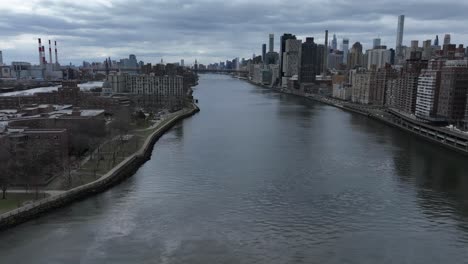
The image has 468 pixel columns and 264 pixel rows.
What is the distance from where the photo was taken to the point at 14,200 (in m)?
6.88

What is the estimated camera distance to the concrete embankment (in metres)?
6.31

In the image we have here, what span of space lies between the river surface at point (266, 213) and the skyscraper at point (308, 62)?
3699cm

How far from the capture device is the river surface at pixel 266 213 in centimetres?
560

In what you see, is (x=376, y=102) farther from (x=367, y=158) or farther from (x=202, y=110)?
(x=367, y=158)

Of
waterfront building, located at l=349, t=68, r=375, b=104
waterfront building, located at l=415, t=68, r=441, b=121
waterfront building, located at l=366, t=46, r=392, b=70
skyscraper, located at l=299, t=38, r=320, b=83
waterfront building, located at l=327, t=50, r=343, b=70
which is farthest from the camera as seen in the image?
waterfront building, located at l=327, t=50, r=343, b=70

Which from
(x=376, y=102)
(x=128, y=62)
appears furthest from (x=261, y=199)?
(x=128, y=62)

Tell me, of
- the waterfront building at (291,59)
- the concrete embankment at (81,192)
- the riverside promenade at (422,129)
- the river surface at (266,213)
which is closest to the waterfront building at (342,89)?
the riverside promenade at (422,129)

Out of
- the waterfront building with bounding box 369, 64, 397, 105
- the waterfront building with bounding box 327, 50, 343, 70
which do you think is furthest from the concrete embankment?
the waterfront building with bounding box 327, 50, 343, 70

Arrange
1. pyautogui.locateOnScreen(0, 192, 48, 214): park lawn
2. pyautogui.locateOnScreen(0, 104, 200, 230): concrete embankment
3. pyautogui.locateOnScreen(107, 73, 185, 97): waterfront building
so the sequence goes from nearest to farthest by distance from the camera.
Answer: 1. pyautogui.locateOnScreen(0, 104, 200, 230): concrete embankment
2. pyautogui.locateOnScreen(0, 192, 48, 214): park lawn
3. pyautogui.locateOnScreen(107, 73, 185, 97): waterfront building

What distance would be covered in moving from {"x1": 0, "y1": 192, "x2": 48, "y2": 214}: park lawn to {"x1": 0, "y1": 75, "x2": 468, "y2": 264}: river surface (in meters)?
0.49

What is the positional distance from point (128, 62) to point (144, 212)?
8956 cm

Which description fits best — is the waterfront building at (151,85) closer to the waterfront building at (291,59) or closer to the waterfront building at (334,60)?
the waterfront building at (291,59)

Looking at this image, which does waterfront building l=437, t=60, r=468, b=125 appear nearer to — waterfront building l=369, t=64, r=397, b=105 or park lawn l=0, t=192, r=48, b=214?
waterfront building l=369, t=64, r=397, b=105

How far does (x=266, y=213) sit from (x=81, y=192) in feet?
11.8
